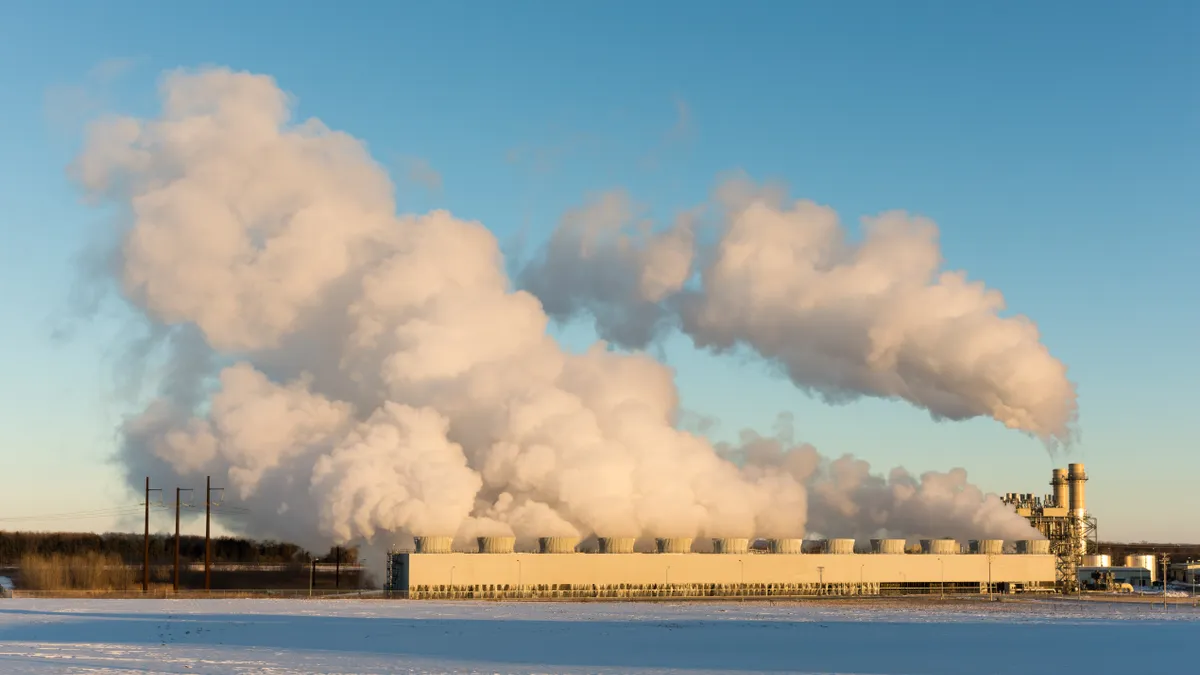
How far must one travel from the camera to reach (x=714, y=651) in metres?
56.2

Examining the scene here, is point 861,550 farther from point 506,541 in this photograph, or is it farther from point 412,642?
point 412,642

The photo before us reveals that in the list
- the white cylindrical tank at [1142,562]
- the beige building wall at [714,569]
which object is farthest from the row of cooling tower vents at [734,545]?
the white cylindrical tank at [1142,562]

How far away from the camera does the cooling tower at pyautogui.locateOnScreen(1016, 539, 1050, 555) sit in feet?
481

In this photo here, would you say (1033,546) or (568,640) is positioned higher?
(568,640)

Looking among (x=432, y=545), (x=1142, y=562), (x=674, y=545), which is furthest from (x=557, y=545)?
(x=1142, y=562)

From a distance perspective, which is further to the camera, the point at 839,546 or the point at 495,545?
the point at 839,546

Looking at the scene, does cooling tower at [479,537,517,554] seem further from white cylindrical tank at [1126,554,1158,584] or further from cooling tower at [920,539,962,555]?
white cylindrical tank at [1126,554,1158,584]

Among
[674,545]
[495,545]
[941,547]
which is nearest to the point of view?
[495,545]

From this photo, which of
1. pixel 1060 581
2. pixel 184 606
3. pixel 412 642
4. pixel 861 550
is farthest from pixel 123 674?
pixel 1060 581

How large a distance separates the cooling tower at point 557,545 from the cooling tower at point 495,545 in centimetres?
391

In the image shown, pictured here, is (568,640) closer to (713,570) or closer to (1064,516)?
(713,570)

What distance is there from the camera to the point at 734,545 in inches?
5138

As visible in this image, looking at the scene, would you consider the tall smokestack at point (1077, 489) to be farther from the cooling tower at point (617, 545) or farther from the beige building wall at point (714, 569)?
the cooling tower at point (617, 545)

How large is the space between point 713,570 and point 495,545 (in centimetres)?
2272
